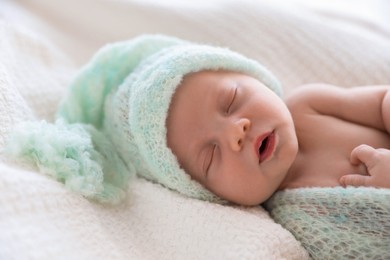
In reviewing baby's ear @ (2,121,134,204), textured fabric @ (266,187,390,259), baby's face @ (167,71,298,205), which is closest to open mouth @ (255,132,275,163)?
baby's face @ (167,71,298,205)

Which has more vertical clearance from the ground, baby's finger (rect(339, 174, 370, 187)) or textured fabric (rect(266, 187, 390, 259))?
baby's finger (rect(339, 174, 370, 187))

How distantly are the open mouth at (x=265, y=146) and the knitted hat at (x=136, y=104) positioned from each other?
151 millimetres

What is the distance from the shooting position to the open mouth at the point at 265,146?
111cm

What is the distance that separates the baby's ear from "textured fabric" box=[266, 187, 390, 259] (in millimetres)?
408

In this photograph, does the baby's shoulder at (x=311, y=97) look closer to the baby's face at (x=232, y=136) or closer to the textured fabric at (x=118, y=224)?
the baby's face at (x=232, y=136)

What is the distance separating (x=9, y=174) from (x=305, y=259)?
0.60m

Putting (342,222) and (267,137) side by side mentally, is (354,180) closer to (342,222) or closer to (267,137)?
(342,222)

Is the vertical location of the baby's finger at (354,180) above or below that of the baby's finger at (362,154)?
below

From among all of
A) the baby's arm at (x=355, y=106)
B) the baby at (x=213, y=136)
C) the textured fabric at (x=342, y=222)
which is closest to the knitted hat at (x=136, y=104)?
the baby at (x=213, y=136)

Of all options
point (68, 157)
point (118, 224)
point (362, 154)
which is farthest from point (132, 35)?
point (362, 154)

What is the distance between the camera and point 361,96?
124 centimetres

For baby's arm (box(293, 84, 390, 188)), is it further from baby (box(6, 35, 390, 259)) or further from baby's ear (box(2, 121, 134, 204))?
baby's ear (box(2, 121, 134, 204))

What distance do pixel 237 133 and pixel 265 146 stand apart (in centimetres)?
8

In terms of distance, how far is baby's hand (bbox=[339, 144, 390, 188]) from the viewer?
1030mm
